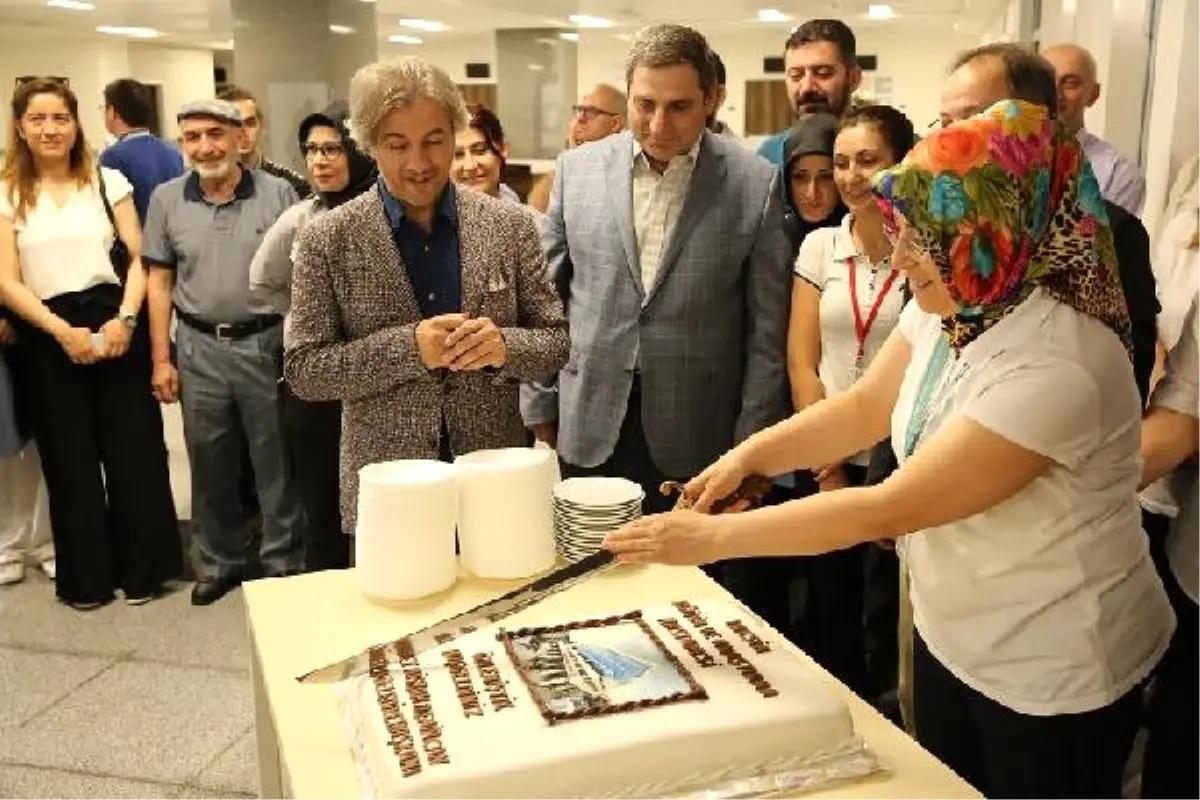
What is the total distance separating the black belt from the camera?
135 inches

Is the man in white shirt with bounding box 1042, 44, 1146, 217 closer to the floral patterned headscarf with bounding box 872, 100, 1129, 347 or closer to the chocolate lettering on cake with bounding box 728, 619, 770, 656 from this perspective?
the floral patterned headscarf with bounding box 872, 100, 1129, 347

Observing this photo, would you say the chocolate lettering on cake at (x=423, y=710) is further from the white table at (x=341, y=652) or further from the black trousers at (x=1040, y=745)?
the black trousers at (x=1040, y=745)

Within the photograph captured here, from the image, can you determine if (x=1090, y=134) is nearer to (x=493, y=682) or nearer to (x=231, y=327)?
(x=231, y=327)

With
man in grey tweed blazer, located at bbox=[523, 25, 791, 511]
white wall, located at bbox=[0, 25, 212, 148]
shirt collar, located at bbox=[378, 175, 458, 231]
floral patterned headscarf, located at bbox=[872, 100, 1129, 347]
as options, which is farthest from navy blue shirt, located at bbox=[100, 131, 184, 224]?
white wall, located at bbox=[0, 25, 212, 148]

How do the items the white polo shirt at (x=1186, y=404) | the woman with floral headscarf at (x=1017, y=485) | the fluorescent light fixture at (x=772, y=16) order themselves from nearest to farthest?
the woman with floral headscarf at (x=1017, y=485), the white polo shirt at (x=1186, y=404), the fluorescent light fixture at (x=772, y=16)

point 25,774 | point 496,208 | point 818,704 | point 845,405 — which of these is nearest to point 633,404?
point 496,208

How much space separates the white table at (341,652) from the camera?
47.5 inches

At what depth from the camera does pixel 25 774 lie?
2602 mm

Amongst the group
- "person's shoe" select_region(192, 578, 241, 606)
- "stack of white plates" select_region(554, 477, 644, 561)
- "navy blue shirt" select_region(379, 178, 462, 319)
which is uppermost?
"navy blue shirt" select_region(379, 178, 462, 319)

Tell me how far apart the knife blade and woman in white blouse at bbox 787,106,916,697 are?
3.66ft

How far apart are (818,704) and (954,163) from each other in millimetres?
658

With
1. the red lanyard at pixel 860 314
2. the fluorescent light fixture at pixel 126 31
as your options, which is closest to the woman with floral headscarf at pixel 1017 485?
the red lanyard at pixel 860 314

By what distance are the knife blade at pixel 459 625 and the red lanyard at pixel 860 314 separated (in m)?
1.27

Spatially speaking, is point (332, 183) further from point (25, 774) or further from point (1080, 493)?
point (1080, 493)
